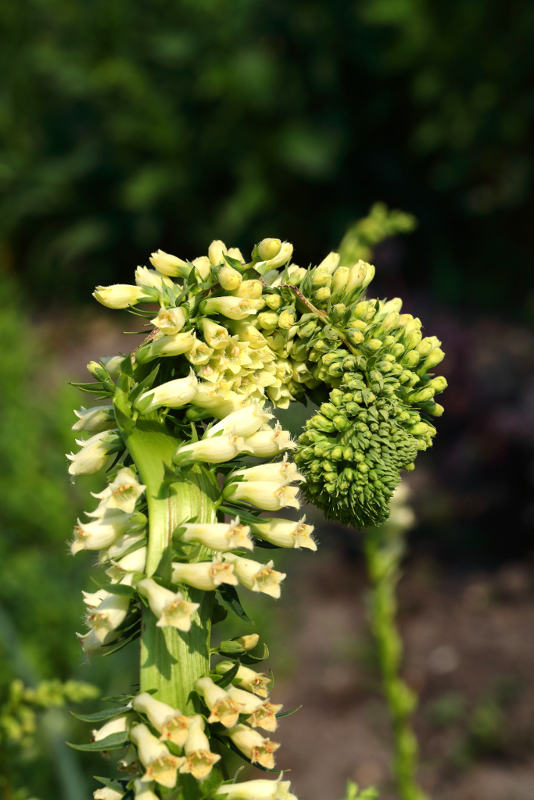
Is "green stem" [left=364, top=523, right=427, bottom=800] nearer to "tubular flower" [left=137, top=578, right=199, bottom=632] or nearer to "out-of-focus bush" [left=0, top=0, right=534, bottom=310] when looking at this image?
"tubular flower" [left=137, top=578, right=199, bottom=632]

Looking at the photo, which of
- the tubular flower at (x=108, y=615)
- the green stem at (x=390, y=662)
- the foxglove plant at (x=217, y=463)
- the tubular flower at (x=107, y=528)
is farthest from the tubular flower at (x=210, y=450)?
the green stem at (x=390, y=662)

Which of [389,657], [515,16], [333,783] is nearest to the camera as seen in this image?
[389,657]

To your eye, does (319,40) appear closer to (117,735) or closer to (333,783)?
(333,783)

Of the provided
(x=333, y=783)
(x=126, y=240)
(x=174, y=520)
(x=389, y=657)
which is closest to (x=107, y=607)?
(x=174, y=520)

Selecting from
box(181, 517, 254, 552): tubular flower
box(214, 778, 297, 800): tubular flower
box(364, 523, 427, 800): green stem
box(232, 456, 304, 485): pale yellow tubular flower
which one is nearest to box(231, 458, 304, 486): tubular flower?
box(232, 456, 304, 485): pale yellow tubular flower

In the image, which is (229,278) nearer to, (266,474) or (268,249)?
(268,249)

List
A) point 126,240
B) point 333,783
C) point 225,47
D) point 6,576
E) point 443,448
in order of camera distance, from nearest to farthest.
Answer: point 333,783 < point 6,576 < point 443,448 < point 225,47 < point 126,240

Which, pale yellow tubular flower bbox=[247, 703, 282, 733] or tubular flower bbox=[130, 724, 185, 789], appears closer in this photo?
tubular flower bbox=[130, 724, 185, 789]
